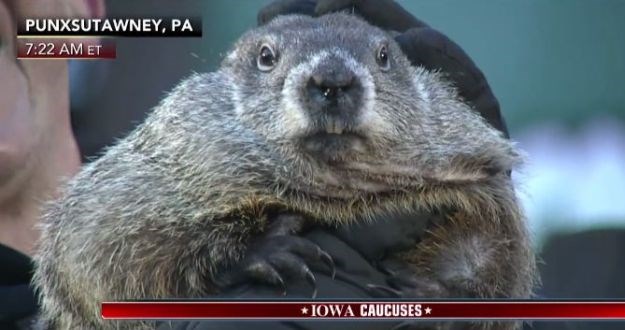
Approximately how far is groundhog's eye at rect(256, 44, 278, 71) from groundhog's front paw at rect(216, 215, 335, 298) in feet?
1.63

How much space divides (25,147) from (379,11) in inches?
49.6

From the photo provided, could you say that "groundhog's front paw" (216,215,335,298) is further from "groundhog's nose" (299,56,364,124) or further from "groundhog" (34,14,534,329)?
"groundhog's nose" (299,56,364,124)

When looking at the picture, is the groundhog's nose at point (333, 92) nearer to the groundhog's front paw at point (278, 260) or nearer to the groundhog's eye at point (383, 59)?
the groundhog's eye at point (383, 59)

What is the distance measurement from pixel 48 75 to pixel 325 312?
1.19m

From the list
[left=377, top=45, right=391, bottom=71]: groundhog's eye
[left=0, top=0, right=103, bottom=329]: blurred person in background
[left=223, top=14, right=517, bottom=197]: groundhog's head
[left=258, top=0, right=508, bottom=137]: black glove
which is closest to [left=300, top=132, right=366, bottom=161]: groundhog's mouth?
[left=223, top=14, right=517, bottom=197]: groundhog's head

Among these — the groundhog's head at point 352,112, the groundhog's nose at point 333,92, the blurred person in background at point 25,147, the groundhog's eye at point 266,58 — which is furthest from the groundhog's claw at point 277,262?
the blurred person in background at point 25,147

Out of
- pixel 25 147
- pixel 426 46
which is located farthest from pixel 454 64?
pixel 25 147

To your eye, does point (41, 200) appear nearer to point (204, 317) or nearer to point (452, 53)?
point (204, 317)

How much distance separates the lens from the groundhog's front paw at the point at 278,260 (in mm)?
2957

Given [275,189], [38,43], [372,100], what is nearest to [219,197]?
[275,189]

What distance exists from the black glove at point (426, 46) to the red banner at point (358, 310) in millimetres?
572

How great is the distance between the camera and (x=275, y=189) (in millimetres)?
3023

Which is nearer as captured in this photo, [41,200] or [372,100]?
[372,100]

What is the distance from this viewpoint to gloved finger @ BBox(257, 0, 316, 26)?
312cm
